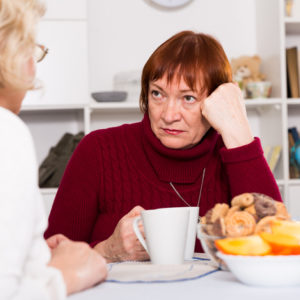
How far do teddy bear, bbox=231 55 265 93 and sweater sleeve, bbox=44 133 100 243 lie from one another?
161 cm

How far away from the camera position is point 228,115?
1.50 meters

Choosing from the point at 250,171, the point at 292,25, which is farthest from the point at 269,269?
the point at 292,25

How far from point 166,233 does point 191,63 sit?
66 centimetres

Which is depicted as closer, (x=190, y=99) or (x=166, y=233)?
(x=166, y=233)

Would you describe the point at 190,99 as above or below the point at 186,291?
above

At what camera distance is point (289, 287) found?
82 cm

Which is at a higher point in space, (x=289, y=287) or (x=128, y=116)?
(x=128, y=116)

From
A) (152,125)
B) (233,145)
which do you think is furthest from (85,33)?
(233,145)

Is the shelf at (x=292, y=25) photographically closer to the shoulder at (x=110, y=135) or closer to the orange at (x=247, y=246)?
the shoulder at (x=110, y=135)

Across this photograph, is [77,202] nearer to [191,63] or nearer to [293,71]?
[191,63]

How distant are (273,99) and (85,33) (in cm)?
103

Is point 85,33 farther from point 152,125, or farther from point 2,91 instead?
point 2,91

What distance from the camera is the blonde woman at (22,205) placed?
0.67 metres

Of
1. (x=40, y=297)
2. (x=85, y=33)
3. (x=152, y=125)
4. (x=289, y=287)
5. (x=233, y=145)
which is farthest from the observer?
(x=85, y=33)
